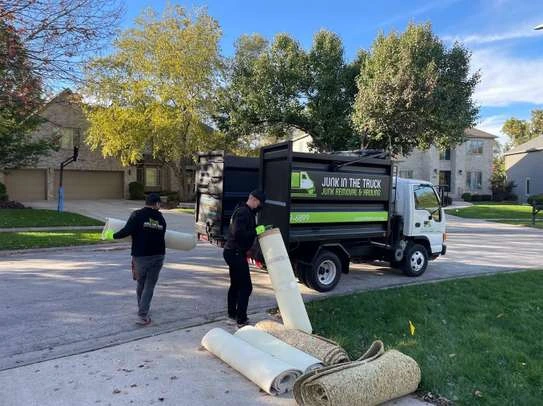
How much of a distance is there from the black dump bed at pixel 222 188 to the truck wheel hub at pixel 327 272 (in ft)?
6.86

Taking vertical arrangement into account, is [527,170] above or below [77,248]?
above

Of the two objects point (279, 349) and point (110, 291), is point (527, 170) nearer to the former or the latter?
point (110, 291)

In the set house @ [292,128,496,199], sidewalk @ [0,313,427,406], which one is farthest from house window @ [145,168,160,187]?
sidewalk @ [0,313,427,406]

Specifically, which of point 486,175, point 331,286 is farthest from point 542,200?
point 331,286

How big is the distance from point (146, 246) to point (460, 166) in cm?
4529

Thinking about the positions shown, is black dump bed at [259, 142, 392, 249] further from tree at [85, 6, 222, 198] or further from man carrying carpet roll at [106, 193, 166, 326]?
tree at [85, 6, 222, 198]

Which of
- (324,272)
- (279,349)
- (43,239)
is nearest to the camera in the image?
(279,349)

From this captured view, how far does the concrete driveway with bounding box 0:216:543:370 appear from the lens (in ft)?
18.7

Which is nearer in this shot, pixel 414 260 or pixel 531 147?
pixel 414 260

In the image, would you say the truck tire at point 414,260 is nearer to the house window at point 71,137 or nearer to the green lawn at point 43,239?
the green lawn at point 43,239

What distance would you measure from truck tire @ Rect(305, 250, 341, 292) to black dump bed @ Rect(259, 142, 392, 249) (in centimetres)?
33

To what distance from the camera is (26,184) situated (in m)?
32.9

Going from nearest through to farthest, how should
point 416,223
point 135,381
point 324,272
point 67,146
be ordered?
1. point 135,381
2. point 324,272
3. point 416,223
4. point 67,146

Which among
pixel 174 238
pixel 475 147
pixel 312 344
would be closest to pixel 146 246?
pixel 174 238
